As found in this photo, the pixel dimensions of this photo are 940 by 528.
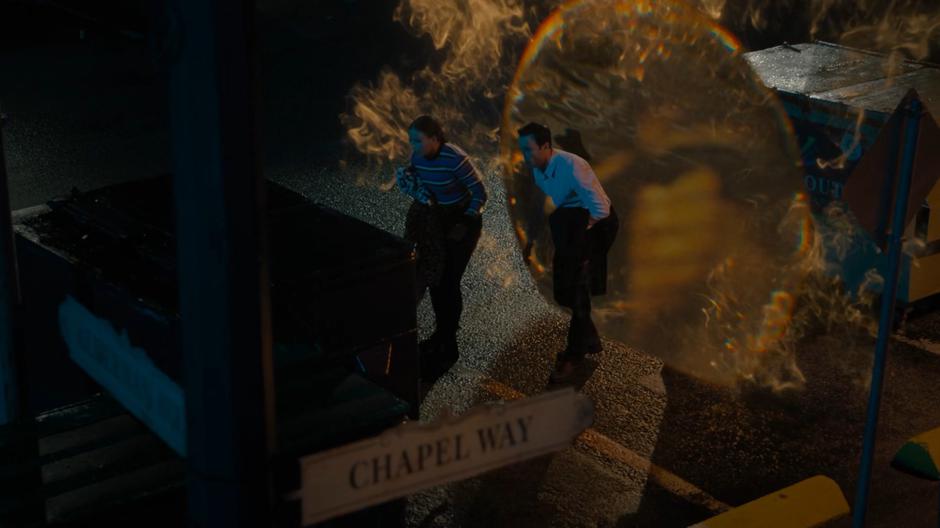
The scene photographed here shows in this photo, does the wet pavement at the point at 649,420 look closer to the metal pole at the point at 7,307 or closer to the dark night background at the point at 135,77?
the dark night background at the point at 135,77

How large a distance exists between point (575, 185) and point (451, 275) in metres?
0.99

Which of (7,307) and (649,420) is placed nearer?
(7,307)

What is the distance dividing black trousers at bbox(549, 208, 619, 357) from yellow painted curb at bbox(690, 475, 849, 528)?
71.9 inches

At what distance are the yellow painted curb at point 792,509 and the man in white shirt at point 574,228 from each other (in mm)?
1813

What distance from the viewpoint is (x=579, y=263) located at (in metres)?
8.00

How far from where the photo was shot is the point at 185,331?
112 inches

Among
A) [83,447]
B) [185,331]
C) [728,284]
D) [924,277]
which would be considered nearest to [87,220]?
[83,447]

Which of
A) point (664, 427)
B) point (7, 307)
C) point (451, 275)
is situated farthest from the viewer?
point (451, 275)

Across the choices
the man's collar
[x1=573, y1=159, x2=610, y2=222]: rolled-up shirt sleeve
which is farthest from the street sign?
the man's collar

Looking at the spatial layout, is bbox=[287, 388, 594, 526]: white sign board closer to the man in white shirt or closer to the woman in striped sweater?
the man in white shirt

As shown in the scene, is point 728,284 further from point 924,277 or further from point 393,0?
point 393,0

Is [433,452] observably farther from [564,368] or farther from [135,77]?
[135,77]

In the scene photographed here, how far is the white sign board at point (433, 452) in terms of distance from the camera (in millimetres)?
2895

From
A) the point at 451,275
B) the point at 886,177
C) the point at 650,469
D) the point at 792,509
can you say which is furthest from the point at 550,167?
the point at 886,177
